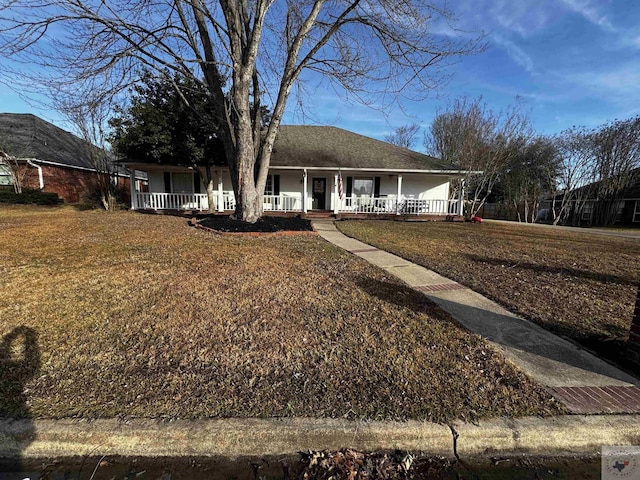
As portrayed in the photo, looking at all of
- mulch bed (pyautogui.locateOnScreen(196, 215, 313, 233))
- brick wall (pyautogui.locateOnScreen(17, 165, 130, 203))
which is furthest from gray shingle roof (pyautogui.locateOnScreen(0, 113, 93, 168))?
mulch bed (pyautogui.locateOnScreen(196, 215, 313, 233))

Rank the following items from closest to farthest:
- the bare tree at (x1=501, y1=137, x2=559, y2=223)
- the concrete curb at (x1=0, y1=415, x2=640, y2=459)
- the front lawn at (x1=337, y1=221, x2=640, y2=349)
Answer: the concrete curb at (x1=0, y1=415, x2=640, y2=459)
the front lawn at (x1=337, y1=221, x2=640, y2=349)
the bare tree at (x1=501, y1=137, x2=559, y2=223)

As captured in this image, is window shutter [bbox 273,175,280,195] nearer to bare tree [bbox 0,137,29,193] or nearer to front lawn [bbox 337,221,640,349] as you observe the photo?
front lawn [bbox 337,221,640,349]

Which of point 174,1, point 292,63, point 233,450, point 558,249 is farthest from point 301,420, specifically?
point 174,1

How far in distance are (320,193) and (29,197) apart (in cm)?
1653

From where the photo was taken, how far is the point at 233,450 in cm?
188

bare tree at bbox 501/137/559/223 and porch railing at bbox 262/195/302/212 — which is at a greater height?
bare tree at bbox 501/137/559/223

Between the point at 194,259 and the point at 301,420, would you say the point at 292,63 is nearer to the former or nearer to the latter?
the point at 194,259

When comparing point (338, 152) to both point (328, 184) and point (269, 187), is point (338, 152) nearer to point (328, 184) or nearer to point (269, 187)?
point (328, 184)

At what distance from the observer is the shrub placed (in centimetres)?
1661

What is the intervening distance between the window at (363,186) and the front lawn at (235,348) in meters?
12.4

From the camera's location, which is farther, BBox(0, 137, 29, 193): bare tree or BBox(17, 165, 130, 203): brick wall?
BBox(17, 165, 130, 203): brick wall

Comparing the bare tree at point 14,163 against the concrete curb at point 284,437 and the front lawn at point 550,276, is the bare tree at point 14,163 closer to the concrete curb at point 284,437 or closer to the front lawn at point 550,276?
the front lawn at point 550,276

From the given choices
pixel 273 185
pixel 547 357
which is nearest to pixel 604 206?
pixel 273 185

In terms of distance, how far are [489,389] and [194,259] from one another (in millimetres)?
5014
